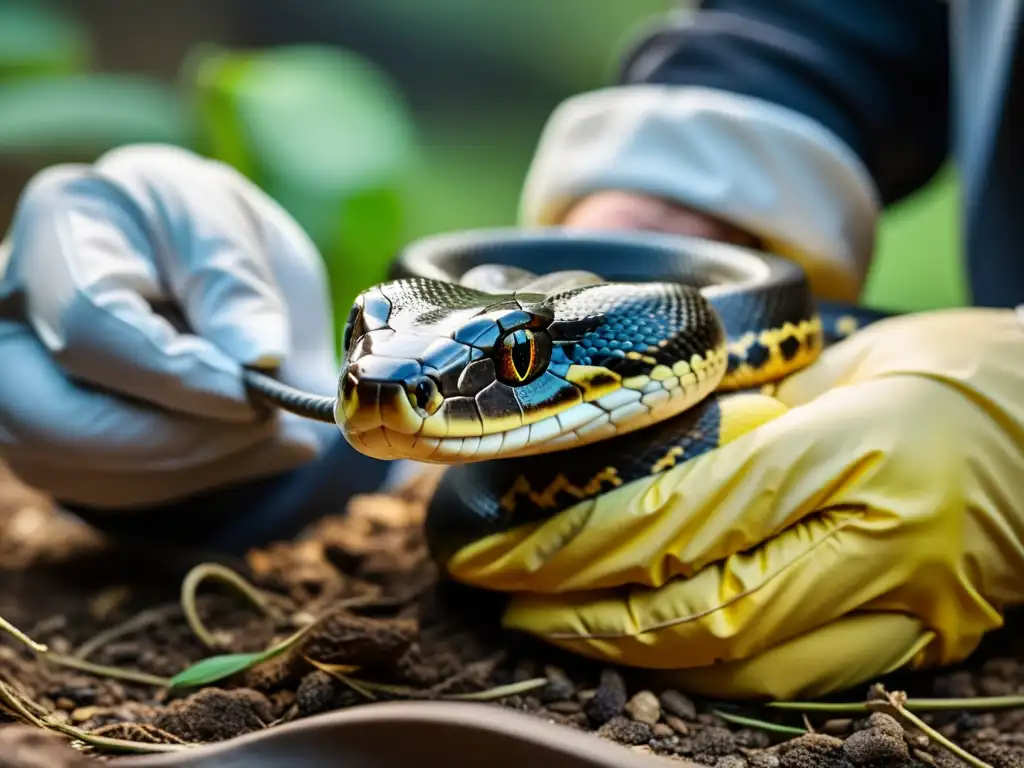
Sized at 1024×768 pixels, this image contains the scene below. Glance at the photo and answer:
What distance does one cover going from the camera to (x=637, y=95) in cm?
176

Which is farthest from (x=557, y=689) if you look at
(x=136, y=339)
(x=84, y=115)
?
(x=84, y=115)

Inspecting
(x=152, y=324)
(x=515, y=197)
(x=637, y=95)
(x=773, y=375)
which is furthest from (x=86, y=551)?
(x=515, y=197)

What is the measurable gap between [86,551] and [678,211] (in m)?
1.09

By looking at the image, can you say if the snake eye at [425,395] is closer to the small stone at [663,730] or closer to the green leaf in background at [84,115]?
the small stone at [663,730]

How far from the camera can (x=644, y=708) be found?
103 cm

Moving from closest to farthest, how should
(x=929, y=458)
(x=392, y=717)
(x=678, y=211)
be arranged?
(x=392, y=717) < (x=929, y=458) < (x=678, y=211)

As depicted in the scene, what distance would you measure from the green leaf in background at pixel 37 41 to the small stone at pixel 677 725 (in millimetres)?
3095

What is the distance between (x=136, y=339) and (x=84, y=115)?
7.62 feet

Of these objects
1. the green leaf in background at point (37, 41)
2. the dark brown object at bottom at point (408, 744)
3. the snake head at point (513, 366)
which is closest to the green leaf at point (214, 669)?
the dark brown object at bottom at point (408, 744)

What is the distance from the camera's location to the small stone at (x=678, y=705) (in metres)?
1.04

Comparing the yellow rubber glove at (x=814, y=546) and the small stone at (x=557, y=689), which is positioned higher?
the yellow rubber glove at (x=814, y=546)

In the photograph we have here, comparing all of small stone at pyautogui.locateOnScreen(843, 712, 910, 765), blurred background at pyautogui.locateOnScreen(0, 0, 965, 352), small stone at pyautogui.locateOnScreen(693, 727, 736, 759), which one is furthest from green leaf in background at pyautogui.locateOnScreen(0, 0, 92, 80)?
small stone at pyautogui.locateOnScreen(843, 712, 910, 765)

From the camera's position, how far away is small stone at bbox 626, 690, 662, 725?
1.02m

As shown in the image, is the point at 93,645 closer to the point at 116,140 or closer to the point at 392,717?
the point at 392,717
